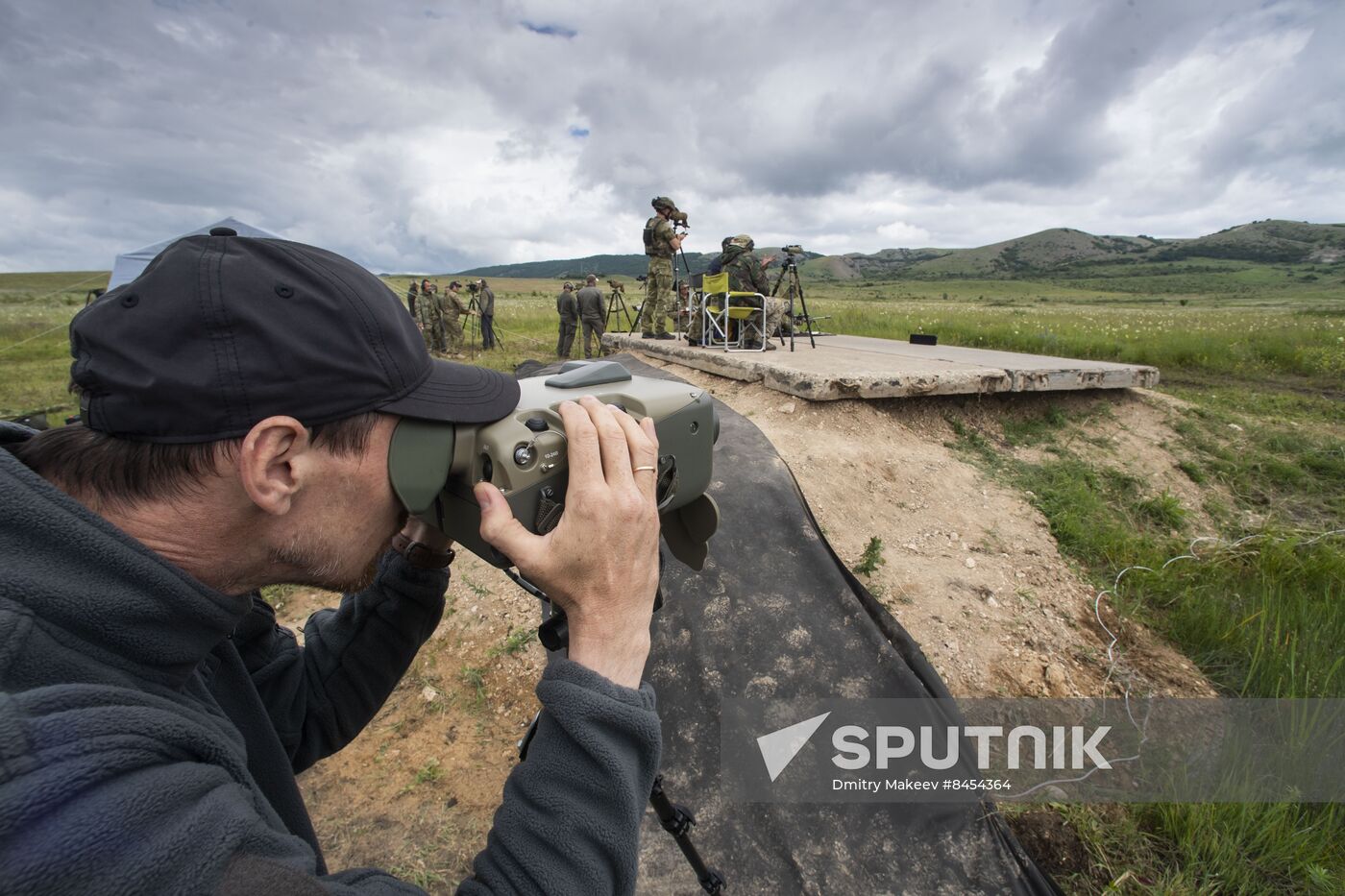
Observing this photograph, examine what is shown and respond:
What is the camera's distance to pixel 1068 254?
129 m

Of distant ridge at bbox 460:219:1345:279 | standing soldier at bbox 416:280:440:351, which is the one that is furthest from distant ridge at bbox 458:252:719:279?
standing soldier at bbox 416:280:440:351

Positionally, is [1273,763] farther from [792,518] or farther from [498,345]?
[498,345]

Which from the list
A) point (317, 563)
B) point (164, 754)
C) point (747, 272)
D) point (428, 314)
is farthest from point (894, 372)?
point (428, 314)

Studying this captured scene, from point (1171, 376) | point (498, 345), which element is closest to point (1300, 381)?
point (1171, 376)

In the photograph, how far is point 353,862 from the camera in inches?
81.4

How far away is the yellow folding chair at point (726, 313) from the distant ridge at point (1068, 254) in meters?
75.9

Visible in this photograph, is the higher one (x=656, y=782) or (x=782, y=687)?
(x=656, y=782)

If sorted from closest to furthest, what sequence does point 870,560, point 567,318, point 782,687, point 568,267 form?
point 782,687 → point 870,560 → point 567,318 → point 568,267

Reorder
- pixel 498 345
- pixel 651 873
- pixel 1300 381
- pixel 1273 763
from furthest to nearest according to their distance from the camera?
1. pixel 498 345
2. pixel 1300 381
3. pixel 1273 763
4. pixel 651 873

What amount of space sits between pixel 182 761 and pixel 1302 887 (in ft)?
9.71

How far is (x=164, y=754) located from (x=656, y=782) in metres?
0.94

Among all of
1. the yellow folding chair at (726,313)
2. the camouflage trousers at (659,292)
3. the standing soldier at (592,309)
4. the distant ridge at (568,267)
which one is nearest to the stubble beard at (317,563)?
the yellow folding chair at (726,313)

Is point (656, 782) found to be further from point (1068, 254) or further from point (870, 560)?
point (1068, 254)

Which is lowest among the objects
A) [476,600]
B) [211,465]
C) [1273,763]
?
[1273,763]
